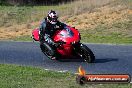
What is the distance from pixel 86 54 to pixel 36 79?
3823mm

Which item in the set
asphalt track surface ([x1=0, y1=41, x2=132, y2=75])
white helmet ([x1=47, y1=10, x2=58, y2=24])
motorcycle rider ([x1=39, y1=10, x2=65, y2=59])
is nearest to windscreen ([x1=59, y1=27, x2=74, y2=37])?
motorcycle rider ([x1=39, y1=10, x2=65, y2=59])

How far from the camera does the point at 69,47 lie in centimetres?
1596

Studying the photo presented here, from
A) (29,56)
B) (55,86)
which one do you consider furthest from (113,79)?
(29,56)

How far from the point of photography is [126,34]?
87.9ft

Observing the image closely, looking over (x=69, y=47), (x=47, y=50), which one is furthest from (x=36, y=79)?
(x=47, y=50)

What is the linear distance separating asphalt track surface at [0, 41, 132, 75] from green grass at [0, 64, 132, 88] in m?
1.33

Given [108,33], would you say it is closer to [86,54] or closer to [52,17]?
[52,17]

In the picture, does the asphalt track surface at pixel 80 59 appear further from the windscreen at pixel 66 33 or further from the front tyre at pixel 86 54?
the windscreen at pixel 66 33

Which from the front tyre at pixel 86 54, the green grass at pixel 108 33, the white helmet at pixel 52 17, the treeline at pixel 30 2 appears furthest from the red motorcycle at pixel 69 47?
the treeline at pixel 30 2

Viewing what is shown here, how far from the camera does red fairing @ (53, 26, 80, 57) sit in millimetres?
15941

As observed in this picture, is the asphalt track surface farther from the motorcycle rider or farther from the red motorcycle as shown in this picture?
the motorcycle rider

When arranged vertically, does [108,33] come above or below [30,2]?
above

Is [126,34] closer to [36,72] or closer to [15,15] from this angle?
[36,72]

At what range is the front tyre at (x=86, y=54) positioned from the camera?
15680 mm
